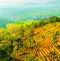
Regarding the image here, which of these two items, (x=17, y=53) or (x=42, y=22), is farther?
(x=42, y=22)

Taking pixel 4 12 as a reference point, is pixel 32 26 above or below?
above

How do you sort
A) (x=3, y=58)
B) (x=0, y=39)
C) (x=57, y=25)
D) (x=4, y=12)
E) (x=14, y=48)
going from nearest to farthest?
(x=3, y=58)
(x=14, y=48)
(x=57, y=25)
(x=0, y=39)
(x=4, y=12)

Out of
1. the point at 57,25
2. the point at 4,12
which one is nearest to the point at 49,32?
the point at 57,25

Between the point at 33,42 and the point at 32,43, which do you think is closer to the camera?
the point at 32,43

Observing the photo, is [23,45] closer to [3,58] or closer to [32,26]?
[3,58]
